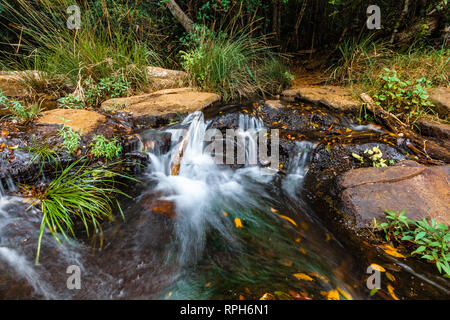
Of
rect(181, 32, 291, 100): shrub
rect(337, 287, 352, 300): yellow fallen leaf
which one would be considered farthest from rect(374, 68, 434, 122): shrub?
rect(337, 287, 352, 300): yellow fallen leaf

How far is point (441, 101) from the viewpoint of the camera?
3033 millimetres

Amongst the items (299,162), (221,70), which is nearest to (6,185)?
(299,162)

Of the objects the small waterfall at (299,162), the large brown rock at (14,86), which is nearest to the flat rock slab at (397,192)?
the small waterfall at (299,162)

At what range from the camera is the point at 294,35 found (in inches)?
289

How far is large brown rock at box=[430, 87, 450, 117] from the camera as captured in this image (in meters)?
2.99

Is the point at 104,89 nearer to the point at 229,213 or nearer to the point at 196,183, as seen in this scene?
the point at 196,183

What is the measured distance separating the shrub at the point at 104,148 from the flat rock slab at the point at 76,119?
0.76 feet

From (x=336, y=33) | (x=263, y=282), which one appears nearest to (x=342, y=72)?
(x=336, y=33)

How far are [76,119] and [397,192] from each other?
3753mm

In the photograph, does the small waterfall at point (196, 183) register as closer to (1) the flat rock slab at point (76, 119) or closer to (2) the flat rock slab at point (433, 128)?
(1) the flat rock slab at point (76, 119)

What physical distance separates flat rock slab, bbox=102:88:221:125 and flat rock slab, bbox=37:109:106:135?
1.62 feet

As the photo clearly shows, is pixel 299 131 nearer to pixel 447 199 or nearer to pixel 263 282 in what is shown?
pixel 447 199

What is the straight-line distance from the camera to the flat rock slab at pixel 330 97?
3484 millimetres

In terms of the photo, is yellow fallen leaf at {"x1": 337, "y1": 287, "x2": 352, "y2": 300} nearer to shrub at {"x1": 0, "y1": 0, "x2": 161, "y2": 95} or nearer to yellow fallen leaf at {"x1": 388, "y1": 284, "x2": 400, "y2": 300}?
yellow fallen leaf at {"x1": 388, "y1": 284, "x2": 400, "y2": 300}
